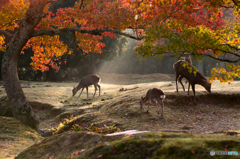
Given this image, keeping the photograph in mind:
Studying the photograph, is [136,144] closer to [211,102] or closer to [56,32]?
[56,32]

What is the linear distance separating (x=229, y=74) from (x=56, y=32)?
784 centimetres

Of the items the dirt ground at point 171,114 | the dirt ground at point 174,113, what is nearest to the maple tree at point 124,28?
the dirt ground at point 171,114

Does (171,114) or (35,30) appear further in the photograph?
(35,30)

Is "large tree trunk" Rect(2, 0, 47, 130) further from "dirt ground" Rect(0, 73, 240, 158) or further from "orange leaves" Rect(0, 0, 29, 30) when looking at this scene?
"orange leaves" Rect(0, 0, 29, 30)

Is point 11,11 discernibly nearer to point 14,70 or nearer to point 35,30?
point 35,30

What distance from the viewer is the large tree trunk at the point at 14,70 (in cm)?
920

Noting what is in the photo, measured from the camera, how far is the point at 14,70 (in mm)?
9328

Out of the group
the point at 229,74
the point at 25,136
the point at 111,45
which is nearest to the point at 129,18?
the point at 229,74

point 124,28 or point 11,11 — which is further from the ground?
point 11,11

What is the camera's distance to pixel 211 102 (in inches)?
485

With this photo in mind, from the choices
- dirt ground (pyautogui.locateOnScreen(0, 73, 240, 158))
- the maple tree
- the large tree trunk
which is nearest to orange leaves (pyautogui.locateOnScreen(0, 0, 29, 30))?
the maple tree

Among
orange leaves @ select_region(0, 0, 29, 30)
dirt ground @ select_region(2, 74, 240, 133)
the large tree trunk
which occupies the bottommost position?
dirt ground @ select_region(2, 74, 240, 133)

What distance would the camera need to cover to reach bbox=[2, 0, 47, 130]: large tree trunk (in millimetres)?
9203

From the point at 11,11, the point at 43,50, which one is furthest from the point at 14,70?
the point at 11,11
